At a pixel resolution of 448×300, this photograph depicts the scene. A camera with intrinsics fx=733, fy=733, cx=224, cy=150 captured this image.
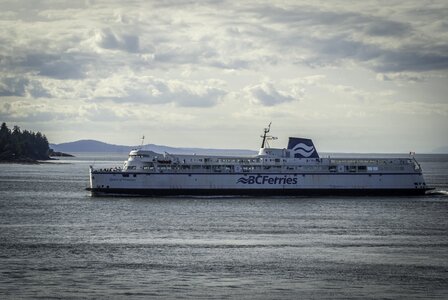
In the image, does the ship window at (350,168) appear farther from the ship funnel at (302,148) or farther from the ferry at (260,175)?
the ship funnel at (302,148)

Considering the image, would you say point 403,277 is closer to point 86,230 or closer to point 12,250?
point 12,250

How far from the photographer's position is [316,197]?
91.8 metres

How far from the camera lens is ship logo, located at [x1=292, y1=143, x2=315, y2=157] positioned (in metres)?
95.1

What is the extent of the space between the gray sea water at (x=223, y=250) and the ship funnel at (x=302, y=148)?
13121 millimetres

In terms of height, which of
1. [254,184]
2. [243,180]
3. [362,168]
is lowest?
[254,184]

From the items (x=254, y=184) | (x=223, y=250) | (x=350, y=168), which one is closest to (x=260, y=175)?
(x=254, y=184)

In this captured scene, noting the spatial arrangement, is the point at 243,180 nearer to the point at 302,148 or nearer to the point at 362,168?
the point at 302,148

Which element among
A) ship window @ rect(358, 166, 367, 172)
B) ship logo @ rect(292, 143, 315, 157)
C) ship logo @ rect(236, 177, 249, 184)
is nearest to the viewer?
ship logo @ rect(236, 177, 249, 184)

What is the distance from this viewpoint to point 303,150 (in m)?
95.3

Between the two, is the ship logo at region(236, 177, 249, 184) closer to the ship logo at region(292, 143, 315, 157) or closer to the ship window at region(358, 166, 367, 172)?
the ship logo at region(292, 143, 315, 157)

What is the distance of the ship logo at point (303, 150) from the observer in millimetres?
95050

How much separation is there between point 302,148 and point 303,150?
295 millimetres

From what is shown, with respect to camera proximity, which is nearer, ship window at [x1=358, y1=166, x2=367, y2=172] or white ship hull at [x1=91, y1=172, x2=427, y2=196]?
white ship hull at [x1=91, y1=172, x2=427, y2=196]

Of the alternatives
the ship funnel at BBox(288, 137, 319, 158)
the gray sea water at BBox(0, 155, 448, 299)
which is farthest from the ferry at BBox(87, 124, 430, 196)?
the gray sea water at BBox(0, 155, 448, 299)
